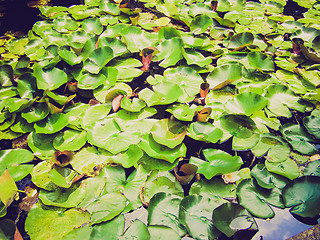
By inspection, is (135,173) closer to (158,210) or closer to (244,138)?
(158,210)

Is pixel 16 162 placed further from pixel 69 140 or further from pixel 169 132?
pixel 169 132

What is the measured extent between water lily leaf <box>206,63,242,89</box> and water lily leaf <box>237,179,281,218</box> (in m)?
1.05

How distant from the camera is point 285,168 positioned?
1.53 metres

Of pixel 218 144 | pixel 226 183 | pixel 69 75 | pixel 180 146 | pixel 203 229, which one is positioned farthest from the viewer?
pixel 69 75

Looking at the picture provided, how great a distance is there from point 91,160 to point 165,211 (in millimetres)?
669

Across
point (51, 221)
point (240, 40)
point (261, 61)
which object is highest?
point (240, 40)

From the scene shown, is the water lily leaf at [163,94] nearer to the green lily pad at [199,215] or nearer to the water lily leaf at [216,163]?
the water lily leaf at [216,163]

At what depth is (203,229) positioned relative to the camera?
1.25 meters

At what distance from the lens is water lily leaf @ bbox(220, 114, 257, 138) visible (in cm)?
175

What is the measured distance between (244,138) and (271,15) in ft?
8.34

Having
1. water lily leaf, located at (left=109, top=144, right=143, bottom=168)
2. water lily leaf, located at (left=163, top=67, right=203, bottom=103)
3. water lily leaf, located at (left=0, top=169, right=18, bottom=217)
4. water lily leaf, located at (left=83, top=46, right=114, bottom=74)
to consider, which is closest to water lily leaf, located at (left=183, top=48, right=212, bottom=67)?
water lily leaf, located at (left=163, top=67, right=203, bottom=103)

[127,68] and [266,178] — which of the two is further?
[127,68]

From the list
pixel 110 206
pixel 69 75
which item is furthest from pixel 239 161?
pixel 69 75

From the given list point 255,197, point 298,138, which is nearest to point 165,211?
point 255,197
